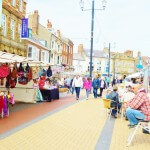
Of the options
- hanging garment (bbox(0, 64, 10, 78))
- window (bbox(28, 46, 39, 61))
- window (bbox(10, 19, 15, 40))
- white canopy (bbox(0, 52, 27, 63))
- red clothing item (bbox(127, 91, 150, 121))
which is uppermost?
window (bbox(10, 19, 15, 40))

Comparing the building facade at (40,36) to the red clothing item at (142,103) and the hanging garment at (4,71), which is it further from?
the red clothing item at (142,103)

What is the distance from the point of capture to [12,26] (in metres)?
30.6

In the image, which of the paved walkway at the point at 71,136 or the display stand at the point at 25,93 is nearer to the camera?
the paved walkway at the point at 71,136

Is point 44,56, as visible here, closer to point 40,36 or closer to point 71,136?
point 40,36

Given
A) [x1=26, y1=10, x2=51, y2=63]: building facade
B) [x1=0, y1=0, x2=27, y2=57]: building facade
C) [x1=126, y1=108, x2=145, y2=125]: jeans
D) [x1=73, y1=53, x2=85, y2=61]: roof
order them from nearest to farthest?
[x1=126, y1=108, x2=145, y2=125]: jeans < [x1=0, y1=0, x2=27, y2=57]: building facade < [x1=26, y1=10, x2=51, y2=63]: building facade < [x1=73, y1=53, x2=85, y2=61]: roof

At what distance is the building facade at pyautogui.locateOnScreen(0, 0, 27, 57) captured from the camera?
2820 cm

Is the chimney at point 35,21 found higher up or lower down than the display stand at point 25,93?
higher up

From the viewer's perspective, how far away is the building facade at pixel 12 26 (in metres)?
28.2

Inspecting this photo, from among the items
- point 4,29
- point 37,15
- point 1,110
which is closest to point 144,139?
point 1,110

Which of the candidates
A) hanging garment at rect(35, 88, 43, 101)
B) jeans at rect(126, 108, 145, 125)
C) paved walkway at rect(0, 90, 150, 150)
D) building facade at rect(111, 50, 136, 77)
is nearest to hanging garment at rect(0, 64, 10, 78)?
paved walkway at rect(0, 90, 150, 150)

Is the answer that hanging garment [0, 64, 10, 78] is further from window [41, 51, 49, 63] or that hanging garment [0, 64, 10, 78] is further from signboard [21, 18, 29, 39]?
window [41, 51, 49, 63]

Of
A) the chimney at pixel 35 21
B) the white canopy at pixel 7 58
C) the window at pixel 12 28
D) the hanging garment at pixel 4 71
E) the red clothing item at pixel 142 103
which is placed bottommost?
the red clothing item at pixel 142 103

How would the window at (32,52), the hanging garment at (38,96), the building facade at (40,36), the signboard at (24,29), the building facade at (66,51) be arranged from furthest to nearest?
the building facade at (66,51) < the building facade at (40,36) < the window at (32,52) < the signboard at (24,29) < the hanging garment at (38,96)

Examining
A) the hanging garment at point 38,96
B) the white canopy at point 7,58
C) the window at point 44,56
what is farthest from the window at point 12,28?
the white canopy at point 7,58
